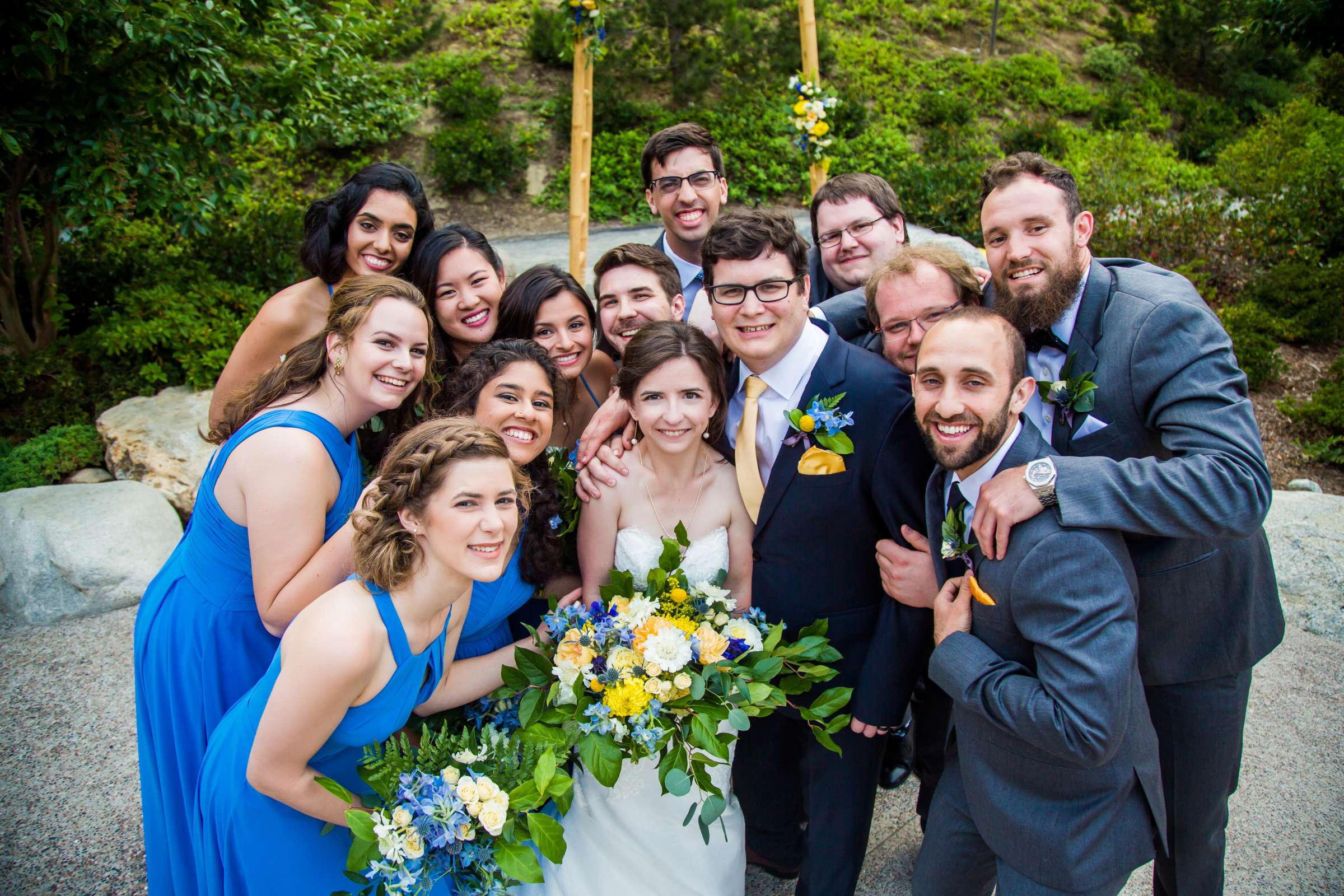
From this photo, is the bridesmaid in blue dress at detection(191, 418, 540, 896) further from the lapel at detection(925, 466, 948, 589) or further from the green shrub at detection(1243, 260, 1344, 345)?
the green shrub at detection(1243, 260, 1344, 345)

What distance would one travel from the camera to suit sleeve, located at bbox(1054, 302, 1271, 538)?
2428 millimetres

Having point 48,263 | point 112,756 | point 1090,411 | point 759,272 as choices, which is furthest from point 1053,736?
point 48,263

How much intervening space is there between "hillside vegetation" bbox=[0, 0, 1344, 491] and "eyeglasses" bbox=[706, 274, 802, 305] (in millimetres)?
3959

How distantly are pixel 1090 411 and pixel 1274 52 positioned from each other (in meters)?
16.6

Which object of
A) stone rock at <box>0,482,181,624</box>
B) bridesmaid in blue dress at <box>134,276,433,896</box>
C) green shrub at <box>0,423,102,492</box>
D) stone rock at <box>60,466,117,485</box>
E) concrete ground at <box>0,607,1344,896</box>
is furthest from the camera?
stone rock at <box>60,466,117,485</box>

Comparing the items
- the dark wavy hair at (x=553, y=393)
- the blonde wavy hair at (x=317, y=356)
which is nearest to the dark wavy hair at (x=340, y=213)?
the blonde wavy hair at (x=317, y=356)

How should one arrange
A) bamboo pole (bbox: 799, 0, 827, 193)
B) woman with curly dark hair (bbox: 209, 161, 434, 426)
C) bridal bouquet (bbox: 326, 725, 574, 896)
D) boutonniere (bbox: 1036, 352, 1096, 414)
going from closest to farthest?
bridal bouquet (bbox: 326, 725, 574, 896)
boutonniere (bbox: 1036, 352, 1096, 414)
woman with curly dark hair (bbox: 209, 161, 434, 426)
bamboo pole (bbox: 799, 0, 827, 193)

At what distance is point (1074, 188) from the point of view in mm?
3043

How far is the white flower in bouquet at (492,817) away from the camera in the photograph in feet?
8.03

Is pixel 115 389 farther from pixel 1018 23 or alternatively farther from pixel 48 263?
pixel 1018 23

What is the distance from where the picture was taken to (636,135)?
1221 cm

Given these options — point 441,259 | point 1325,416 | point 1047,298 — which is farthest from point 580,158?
point 1325,416

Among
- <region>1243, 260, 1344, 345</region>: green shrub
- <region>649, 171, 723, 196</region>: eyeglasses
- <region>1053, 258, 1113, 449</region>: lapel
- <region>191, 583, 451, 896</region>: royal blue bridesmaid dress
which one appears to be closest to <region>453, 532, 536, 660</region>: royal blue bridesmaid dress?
<region>191, 583, 451, 896</region>: royal blue bridesmaid dress

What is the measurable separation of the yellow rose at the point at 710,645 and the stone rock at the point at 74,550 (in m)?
5.30
